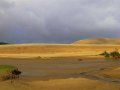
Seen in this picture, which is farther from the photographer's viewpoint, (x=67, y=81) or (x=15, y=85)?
(x=67, y=81)

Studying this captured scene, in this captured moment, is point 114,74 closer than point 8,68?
No

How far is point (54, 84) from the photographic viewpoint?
59.4ft

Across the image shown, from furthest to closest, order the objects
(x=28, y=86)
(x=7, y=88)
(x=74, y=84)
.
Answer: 1. (x=74, y=84)
2. (x=28, y=86)
3. (x=7, y=88)

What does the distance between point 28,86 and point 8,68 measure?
3347 millimetres

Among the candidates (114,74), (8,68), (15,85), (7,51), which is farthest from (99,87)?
(7,51)

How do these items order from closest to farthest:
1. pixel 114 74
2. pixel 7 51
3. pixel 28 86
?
pixel 28 86 < pixel 114 74 < pixel 7 51

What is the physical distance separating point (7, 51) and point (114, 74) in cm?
4992

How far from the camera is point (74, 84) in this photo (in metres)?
18.1

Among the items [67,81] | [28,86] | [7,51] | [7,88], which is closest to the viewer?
[7,88]

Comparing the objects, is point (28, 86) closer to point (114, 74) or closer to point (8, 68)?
point (8, 68)

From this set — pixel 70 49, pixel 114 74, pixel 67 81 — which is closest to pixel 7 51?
pixel 70 49

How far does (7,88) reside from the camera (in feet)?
51.8

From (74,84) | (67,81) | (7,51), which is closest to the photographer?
(74,84)

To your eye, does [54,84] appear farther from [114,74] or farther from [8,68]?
[114,74]
